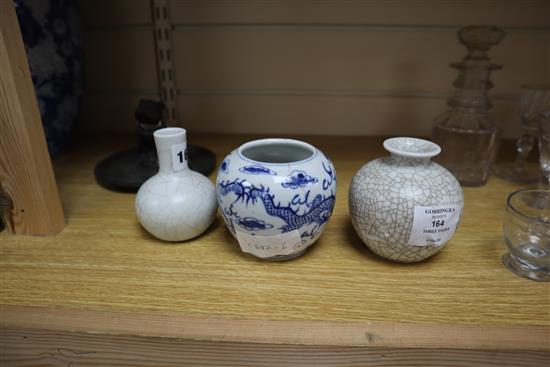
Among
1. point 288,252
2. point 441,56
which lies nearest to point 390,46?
point 441,56

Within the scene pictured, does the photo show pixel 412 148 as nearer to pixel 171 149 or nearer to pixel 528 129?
pixel 171 149

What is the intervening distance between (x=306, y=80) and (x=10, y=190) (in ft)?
2.19

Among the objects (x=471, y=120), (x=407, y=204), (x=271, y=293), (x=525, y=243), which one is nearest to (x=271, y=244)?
(x=271, y=293)

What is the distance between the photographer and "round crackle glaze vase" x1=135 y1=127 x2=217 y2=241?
21.0 inches

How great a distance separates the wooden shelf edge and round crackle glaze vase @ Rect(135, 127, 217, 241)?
0.14 meters

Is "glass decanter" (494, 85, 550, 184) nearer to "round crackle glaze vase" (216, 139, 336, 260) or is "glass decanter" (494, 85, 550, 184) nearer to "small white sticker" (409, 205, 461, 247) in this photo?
"small white sticker" (409, 205, 461, 247)

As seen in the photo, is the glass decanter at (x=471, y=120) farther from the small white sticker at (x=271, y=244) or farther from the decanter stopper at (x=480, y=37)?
the small white sticker at (x=271, y=244)

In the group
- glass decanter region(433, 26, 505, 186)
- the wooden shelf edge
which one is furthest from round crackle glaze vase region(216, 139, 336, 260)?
glass decanter region(433, 26, 505, 186)

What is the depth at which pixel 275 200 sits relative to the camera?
450 mm

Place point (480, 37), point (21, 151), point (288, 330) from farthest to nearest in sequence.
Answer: point (480, 37)
point (21, 151)
point (288, 330)

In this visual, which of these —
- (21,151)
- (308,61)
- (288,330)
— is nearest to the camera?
(288,330)

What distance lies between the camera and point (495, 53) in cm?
91

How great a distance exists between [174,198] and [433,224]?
0.34 meters

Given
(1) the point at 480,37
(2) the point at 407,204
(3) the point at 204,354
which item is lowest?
(3) the point at 204,354
